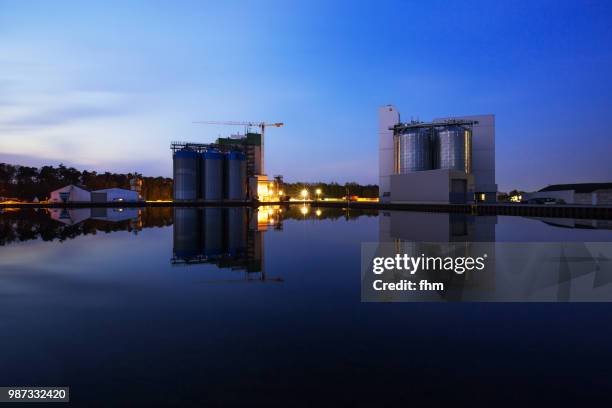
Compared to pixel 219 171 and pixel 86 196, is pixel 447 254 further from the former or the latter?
pixel 86 196

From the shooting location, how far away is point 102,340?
6766mm

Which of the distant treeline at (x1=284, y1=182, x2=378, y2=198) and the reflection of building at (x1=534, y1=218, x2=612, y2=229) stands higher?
the distant treeline at (x1=284, y1=182, x2=378, y2=198)

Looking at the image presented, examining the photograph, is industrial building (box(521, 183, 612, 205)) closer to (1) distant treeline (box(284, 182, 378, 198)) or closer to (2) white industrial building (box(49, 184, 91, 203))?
(1) distant treeline (box(284, 182, 378, 198))

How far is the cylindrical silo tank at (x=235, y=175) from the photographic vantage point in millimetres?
90562

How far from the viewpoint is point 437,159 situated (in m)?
63.2

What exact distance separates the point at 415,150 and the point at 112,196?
246 ft

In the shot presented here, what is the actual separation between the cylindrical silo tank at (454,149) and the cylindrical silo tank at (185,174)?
167 feet

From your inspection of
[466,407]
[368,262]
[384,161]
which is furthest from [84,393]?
[384,161]

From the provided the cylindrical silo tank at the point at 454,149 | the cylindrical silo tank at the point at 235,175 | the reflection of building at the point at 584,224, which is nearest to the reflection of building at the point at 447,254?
the reflection of building at the point at 584,224

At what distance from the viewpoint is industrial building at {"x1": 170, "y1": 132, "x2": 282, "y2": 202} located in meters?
86.1

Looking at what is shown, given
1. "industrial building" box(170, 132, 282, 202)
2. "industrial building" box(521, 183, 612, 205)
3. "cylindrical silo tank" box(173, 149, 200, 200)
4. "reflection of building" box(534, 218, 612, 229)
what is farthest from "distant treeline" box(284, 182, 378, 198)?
"reflection of building" box(534, 218, 612, 229)

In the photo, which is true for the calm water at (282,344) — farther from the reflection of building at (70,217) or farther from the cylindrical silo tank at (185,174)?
the cylindrical silo tank at (185,174)

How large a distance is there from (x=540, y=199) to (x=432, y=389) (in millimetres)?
82201

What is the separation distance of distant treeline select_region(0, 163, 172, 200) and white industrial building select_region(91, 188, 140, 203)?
1253 inches
